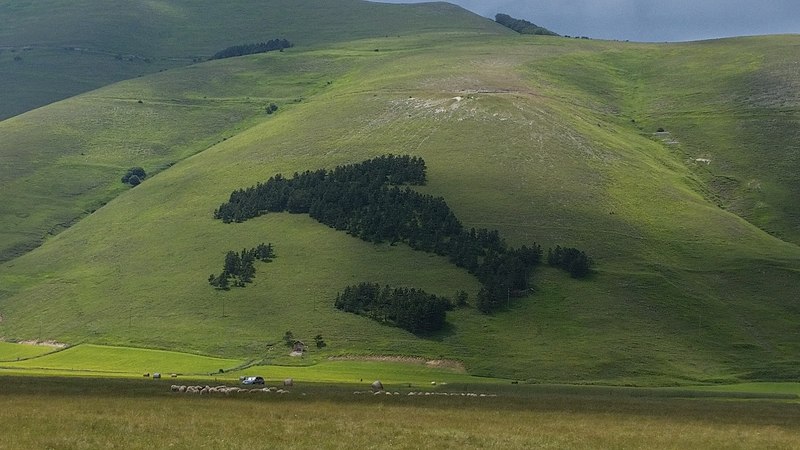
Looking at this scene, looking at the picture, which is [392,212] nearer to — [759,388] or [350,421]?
[759,388]

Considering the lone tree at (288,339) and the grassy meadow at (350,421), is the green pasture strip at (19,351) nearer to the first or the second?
the lone tree at (288,339)

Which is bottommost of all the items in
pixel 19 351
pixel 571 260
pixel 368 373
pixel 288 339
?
pixel 368 373

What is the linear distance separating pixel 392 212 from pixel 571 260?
3204 centimetres

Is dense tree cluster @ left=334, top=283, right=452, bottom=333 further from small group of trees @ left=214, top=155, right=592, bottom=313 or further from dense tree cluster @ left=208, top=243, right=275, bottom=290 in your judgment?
dense tree cluster @ left=208, top=243, right=275, bottom=290

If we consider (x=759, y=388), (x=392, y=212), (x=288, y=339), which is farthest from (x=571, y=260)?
(x=288, y=339)

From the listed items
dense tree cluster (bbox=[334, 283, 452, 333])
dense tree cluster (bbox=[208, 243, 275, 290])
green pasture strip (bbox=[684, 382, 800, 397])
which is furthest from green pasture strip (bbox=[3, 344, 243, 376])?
Result: green pasture strip (bbox=[684, 382, 800, 397])

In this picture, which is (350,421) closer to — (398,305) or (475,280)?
(398,305)

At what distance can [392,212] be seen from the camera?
157500 mm

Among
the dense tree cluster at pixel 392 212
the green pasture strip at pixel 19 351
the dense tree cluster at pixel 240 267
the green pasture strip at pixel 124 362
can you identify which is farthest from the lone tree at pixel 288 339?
the green pasture strip at pixel 19 351

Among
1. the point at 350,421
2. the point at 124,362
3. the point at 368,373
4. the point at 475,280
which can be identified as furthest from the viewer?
the point at 475,280

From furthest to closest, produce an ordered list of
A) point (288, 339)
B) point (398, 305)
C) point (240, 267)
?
point (240, 267) → point (398, 305) → point (288, 339)

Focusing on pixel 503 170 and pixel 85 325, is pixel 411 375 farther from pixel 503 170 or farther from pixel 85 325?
pixel 503 170

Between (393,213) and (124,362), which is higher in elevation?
(393,213)

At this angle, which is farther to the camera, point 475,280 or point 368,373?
point 475,280
